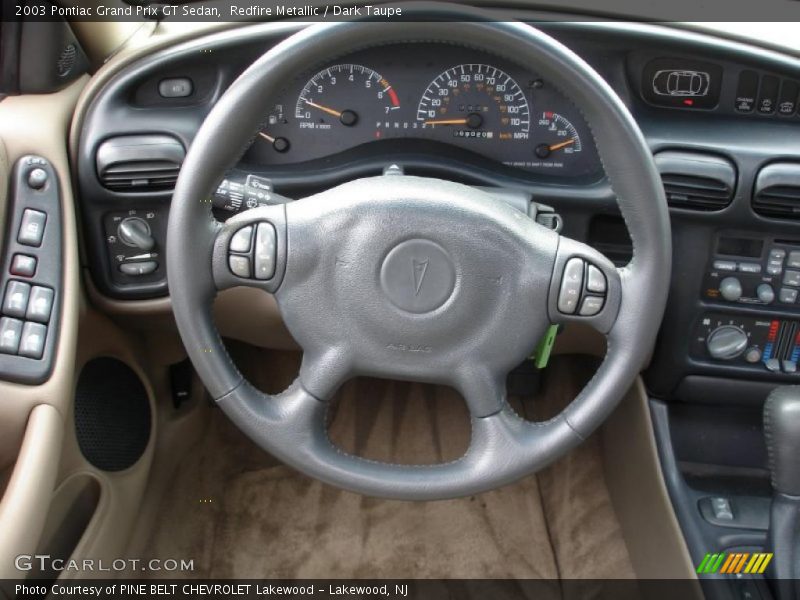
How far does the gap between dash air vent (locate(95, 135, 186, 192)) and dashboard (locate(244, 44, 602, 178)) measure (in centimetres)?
17

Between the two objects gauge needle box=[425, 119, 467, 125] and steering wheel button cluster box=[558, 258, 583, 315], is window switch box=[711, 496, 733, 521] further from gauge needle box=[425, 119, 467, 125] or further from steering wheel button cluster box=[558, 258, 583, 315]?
gauge needle box=[425, 119, 467, 125]

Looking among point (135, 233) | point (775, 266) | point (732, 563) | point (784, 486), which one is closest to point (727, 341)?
point (775, 266)

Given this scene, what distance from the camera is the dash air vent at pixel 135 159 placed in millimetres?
1452

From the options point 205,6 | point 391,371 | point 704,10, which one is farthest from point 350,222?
point 704,10

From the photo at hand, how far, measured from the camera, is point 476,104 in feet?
4.81

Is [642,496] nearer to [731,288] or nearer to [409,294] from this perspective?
[731,288]

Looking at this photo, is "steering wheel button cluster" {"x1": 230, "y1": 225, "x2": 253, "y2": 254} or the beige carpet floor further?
the beige carpet floor

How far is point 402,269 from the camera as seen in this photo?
3.61 ft

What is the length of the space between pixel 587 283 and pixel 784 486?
1.79ft

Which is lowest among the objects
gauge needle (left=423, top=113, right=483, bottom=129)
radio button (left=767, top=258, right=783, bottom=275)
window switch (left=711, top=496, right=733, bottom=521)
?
window switch (left=711, top=496, right=733, bottom=521)

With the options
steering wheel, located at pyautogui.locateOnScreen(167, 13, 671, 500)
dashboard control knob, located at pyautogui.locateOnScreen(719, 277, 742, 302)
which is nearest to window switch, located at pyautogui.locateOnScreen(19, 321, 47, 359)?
steering wheel, located at pyautogui.locateOnScreen(167, 13, 671, 500)

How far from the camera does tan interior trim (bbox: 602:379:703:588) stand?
1557 millimetres

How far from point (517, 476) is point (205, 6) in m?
0.99

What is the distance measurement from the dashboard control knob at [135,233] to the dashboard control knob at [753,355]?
3.59 ft
